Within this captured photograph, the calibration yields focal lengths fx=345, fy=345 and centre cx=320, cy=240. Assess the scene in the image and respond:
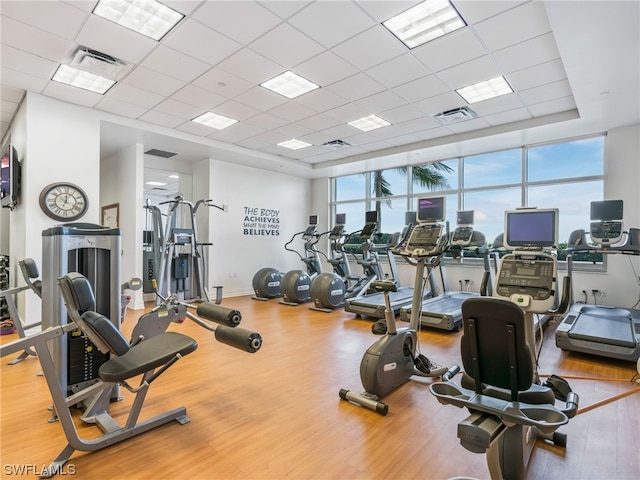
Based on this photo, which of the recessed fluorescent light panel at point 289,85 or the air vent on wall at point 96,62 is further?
the recessed fluorescent light panel at point 289,85

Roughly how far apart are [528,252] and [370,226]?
397 centimetres

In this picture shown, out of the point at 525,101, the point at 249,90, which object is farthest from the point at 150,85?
the point at 525,101

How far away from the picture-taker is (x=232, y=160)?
797 cm

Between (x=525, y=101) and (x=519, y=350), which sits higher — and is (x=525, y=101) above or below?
above

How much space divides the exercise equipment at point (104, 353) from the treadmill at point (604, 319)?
379cm

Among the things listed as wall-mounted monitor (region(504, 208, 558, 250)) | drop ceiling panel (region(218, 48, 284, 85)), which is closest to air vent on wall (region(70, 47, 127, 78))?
drop ceiling panel (region(218, 48, 284, 85))

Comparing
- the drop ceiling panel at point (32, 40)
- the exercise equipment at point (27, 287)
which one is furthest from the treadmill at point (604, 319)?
the drop ceiling panel at point (32, 40)

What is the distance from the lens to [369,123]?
6.06 meters

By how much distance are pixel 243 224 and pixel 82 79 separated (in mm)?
4395

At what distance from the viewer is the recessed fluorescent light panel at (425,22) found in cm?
308

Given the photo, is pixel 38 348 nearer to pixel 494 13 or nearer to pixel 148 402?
pixel 148 402

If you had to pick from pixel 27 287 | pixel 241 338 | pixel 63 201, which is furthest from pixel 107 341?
pixel 63 201

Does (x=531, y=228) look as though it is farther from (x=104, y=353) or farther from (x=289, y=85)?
(x=289, y=85)

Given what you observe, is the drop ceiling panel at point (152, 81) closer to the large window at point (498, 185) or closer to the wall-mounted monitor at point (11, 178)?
the wall-mounted monitor at point (11, 178)
